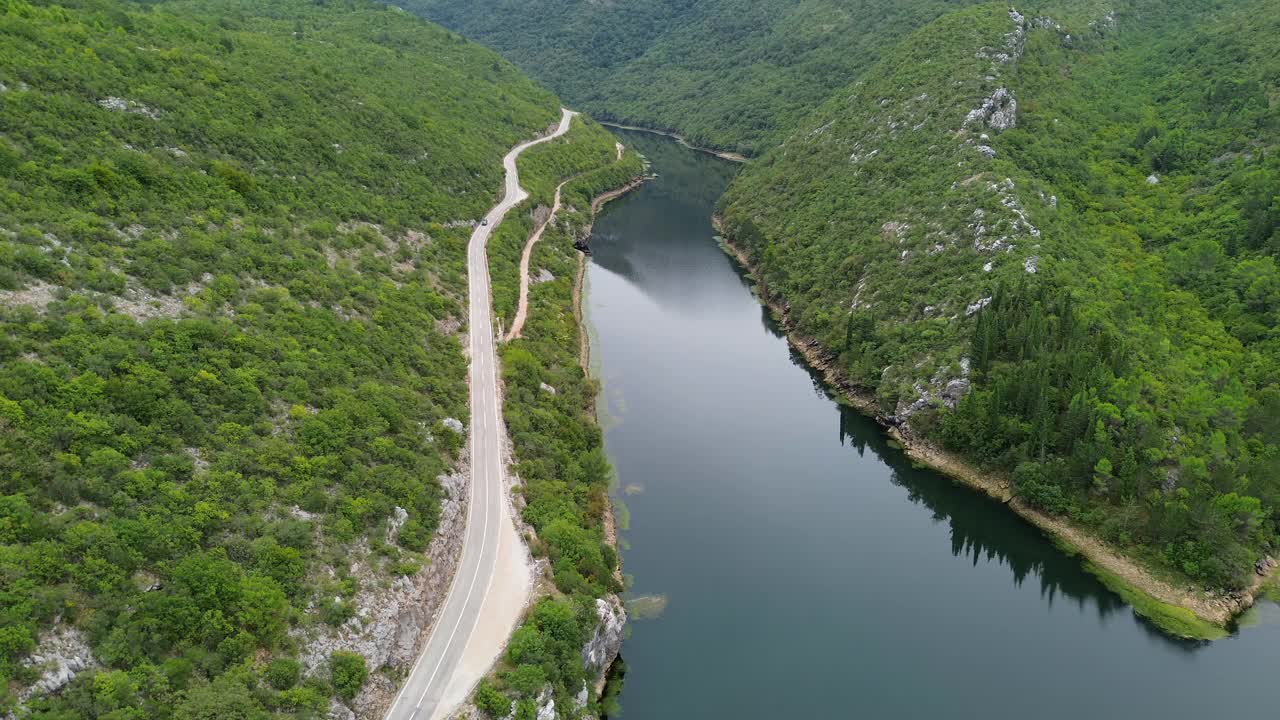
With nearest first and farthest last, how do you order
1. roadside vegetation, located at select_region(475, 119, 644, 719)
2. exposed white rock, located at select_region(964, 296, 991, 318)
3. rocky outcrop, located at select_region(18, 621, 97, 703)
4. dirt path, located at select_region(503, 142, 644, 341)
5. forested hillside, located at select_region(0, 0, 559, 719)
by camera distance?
rocky outcrop, located at select_region(18, 621, 97, 703) < forested hillside, located at select_region(0, 0, 559, 719) < roadside vegetation, located at select_region(475, 119, 644, 719) < exposed white rock, located at select_region(964, 296, 991, 318) < dirt path, located at select_region(503, 142, 644, 341)

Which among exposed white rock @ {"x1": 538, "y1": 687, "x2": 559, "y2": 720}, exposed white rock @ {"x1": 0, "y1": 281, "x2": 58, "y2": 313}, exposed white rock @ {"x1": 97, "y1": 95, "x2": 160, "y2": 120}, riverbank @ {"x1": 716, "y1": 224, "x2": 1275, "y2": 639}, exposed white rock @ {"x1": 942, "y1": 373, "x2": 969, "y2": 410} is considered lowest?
exposed white rock @ {"x1": 538, "y1": 687, "x2": 559, "y2": 720}

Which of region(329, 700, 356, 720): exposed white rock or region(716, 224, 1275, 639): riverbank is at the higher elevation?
region(716, 224, 1275, 639): riverbank

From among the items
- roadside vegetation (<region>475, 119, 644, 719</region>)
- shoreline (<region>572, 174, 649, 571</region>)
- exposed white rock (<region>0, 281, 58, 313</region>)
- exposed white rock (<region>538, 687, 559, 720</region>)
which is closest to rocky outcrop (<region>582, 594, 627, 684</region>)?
roadside vegetation (<region>475, 119, 644, 719</region>)

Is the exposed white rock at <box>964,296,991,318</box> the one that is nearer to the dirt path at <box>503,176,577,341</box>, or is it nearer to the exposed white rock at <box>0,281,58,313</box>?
the dirt path at <box>503,176,577,341</box>

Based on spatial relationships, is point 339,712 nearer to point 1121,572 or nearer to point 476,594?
point 476,594

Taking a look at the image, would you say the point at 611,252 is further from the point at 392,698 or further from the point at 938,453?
the point at 392,698

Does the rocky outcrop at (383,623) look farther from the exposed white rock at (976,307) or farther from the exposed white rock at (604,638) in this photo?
the exposed white rock at (976,307)

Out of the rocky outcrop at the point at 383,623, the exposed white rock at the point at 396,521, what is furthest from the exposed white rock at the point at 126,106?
the rocky outcrop at the point at 383,623

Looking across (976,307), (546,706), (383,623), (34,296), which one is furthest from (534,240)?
(546,706)
